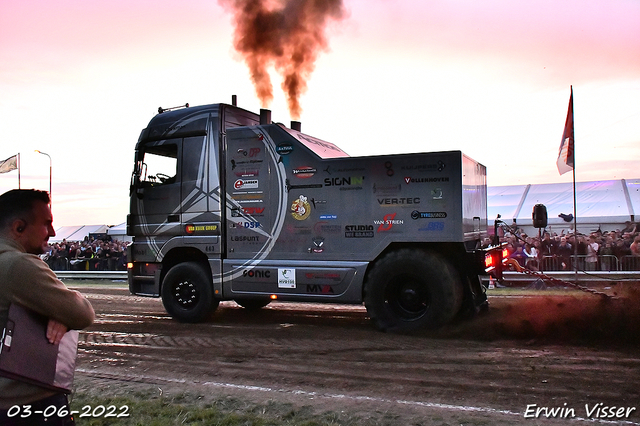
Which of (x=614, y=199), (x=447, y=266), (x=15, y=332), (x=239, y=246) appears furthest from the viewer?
(x=614, y=199)

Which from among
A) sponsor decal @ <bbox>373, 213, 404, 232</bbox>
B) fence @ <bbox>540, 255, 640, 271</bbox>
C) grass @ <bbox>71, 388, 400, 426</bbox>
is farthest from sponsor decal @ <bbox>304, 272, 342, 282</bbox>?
fence @ <bbox>540, 255, 640, 271</bbox>

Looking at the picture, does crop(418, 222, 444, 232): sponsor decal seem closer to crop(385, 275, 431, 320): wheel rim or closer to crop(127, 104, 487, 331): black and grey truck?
crop(127, 104, 487, 331): black and grey truck

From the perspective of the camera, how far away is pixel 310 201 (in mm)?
8594

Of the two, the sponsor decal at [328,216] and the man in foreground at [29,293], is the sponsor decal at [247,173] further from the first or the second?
the man in foreground at [29,293]

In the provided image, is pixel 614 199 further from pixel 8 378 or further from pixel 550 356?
pixel 8 378

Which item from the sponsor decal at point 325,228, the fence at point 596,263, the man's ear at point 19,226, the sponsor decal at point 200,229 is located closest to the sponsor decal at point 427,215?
the sponsor decal at point 325,228

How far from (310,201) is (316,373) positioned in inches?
132

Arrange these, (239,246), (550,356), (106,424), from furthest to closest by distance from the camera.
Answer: (239,246) < (550,356) < (106,424)

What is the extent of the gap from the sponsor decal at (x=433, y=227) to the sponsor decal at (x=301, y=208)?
185cm

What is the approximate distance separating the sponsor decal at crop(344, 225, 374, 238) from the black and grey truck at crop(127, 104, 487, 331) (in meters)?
0.02

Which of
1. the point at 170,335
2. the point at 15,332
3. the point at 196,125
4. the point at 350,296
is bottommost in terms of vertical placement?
the point at 170,335

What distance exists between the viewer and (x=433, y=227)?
7824 millimetres

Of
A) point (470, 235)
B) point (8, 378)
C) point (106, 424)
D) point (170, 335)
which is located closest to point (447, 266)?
point (470, 235)

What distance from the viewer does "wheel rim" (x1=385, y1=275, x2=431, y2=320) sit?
7867mm
